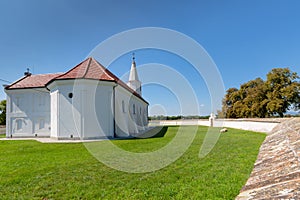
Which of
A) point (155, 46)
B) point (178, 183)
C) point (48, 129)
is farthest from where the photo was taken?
point (48, 129)

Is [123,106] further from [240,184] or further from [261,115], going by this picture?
[261,115]

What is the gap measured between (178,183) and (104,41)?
1101 cm

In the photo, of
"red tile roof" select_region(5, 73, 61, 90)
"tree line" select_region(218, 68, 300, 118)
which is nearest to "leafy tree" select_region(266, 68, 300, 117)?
"tree line" select_region(218, 68, 300, 118)

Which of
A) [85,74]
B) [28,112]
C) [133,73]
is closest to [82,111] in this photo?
[85,74]

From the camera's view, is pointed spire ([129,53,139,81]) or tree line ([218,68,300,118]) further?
pointed spire ([129,53,139,81])

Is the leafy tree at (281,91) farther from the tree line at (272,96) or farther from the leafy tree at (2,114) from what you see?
the leafy tree at (2,114)

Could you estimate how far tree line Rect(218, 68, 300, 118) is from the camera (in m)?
31.9

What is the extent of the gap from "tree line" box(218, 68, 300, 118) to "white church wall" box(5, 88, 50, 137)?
33.4m

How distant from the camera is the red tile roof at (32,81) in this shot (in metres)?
23.2

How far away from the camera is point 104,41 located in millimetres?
13055


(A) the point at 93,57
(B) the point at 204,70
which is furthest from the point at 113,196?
(A) the point at 93,57

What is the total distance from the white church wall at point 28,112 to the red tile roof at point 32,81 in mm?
531

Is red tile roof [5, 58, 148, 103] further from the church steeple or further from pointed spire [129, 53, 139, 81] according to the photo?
pointed spire [129, 53, 139, 81]

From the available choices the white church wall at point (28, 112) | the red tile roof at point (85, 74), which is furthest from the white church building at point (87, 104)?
the white church wall at point (28, 112)
